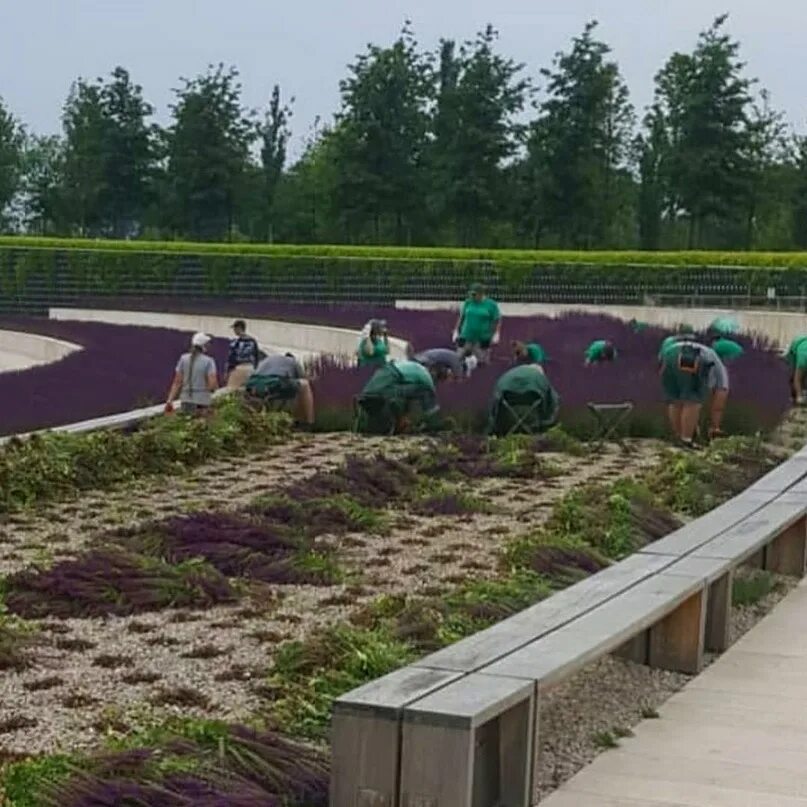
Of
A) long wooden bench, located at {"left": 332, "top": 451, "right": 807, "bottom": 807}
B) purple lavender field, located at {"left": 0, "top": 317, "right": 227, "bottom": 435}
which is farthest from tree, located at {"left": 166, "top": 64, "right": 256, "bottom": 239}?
long wooden bench, located at {"left": 332, "top": 451, "right": 807, "bottom": 807}

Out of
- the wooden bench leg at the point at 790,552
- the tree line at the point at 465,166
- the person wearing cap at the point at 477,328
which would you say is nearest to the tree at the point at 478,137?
the tree line at the point at 465,166

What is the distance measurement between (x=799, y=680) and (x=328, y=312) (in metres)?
30.9

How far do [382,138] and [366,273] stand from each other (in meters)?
11.2

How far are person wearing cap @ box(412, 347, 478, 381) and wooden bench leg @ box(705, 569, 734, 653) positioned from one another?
1083cm

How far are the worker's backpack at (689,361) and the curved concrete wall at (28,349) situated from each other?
14819 millimetres

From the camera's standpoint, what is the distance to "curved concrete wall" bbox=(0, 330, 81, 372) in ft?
96.0

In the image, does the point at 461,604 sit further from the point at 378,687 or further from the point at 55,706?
the point at 378,687

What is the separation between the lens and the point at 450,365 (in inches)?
722

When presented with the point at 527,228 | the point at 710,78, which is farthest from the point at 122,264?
the point at 710,78

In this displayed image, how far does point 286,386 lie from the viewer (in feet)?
52.5

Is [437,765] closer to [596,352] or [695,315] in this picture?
[596,352]

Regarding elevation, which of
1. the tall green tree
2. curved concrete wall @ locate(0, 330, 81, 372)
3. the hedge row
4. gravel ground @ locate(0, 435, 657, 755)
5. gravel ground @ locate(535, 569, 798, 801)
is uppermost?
the tall green tree

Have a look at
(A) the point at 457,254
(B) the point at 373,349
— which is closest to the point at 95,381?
(B) the point at 373,349

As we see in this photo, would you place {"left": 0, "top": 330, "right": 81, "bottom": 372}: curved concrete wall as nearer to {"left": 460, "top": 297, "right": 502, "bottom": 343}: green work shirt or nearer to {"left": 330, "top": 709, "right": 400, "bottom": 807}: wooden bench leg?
{"left": 460, "top": 297, "right": 502, "bottom": 343}: green work shirt
